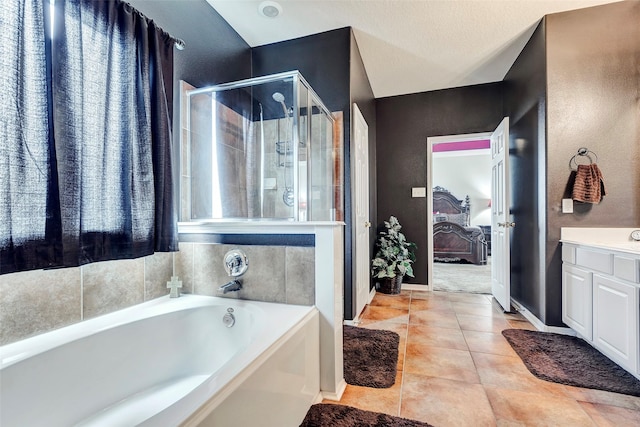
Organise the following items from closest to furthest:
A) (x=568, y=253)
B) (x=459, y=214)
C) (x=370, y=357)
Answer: (x=370, y=357)
(x=568, y=253)
(x=459, y=214)

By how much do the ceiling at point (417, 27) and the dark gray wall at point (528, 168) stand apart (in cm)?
20

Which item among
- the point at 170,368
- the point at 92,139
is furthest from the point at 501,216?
the point at 92,139

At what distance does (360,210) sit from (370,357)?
138 centimetres

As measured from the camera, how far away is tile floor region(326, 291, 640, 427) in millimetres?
1373

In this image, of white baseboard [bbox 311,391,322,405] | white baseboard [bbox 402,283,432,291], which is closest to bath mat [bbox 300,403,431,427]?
white baseboard [bbox 311,391,322,405]

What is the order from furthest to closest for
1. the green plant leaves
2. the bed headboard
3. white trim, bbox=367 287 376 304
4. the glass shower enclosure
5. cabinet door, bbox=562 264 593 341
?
the bed headboard < the green plant leaves < white trim, bbox=367 287 376 304 < the glass shower enclosure < cabinet door, bbox=562 264 593 341

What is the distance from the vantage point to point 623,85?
2234mm

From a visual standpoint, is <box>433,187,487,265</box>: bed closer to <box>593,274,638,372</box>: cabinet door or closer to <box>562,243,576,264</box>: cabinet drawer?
<box>562,243,576,264</box>: cabinet drawer

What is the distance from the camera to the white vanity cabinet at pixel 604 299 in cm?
160

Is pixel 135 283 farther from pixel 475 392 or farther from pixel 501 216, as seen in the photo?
pixel 501 216

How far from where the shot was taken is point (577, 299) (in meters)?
2.10

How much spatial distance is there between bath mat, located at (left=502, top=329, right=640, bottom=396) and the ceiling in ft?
8.61

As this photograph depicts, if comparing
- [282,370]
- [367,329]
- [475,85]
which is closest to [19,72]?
[282,370]

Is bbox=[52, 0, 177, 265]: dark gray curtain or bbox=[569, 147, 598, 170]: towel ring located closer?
bbox=[52, 0, 177, 265]: dark gray curtain
